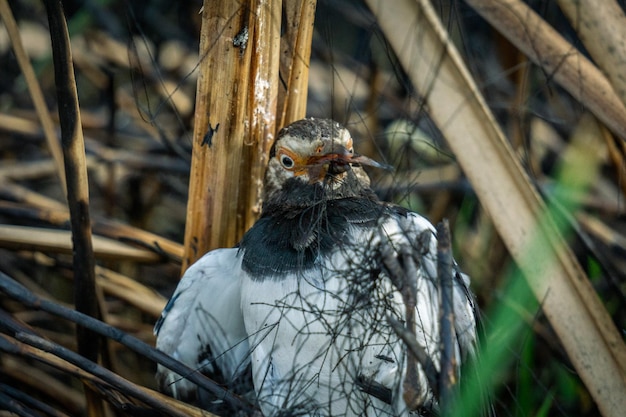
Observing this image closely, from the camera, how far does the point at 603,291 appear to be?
11.2ft

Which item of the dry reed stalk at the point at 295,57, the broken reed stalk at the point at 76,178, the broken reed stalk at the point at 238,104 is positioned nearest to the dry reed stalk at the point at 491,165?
the dry reed stalk at the point at 295,57

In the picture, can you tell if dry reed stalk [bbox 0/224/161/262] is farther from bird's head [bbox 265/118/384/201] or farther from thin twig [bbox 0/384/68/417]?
bird's head [bbox 265/118/384/201]

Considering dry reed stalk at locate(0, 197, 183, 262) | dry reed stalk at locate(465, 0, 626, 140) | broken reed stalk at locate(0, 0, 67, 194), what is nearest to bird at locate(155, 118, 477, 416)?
dry reed stalk at locate(0, 197, 183, 262)

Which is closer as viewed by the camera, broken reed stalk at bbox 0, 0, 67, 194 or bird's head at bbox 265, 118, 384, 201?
bird's head at bbox 265, 118, 384, 201

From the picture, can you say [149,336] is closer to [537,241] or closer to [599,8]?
[537,241]

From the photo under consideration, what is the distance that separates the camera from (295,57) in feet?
8.26

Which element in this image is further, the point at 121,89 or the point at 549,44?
the point at 121,89

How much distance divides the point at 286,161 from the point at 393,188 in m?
0.37

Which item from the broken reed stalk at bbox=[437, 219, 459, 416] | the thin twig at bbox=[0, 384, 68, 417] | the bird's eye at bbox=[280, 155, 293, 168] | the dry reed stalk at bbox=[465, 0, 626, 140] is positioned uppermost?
the dry reed stalk at bbox=[465, 0, 626, 140]

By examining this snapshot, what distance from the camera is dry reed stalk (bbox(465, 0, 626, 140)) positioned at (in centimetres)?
234

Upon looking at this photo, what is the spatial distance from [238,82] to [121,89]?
2.27m

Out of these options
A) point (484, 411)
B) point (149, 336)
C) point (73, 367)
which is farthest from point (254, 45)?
point (149, 336)

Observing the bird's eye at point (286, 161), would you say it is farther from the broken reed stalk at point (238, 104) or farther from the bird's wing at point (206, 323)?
the bird's wing at point (206, 323)

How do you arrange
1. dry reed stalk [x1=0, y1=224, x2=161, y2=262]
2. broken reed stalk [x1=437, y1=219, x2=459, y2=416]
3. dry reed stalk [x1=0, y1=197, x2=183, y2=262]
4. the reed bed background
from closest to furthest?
broken reed stalk [x1=437, y1=219, x2=459, y2=416], the reed bed background, dry reed stalk [x1=0, y1=224, x2=161, y2=262], dry reed stalk [x1=0, y1=197, x2=183, y2=262]
